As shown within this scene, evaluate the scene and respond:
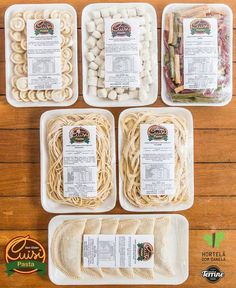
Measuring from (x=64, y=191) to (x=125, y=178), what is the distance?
0.23 meters

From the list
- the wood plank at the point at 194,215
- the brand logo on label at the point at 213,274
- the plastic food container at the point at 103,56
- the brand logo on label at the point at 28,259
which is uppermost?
the plastic food container at the point at 103,56

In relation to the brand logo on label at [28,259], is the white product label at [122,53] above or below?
above

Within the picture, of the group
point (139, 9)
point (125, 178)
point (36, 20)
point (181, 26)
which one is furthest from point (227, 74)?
point (36, 20)

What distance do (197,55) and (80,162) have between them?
0.58 metres

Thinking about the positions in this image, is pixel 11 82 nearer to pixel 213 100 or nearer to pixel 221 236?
pixel 213 100

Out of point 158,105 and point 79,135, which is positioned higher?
point 158,105

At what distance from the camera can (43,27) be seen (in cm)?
169

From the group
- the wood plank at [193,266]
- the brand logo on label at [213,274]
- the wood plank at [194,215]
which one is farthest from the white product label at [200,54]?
the brand logo on label at [213,274]

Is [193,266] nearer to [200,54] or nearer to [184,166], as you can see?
[184,166]

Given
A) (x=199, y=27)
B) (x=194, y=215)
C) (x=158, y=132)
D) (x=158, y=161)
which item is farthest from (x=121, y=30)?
(x=194, y=215)

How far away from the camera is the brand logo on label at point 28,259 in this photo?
172cm

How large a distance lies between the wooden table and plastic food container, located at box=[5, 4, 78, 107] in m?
0.03

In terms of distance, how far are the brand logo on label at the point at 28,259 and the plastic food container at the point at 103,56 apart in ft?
1.92

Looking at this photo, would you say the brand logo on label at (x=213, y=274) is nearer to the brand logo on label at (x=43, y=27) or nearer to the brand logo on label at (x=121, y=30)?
the brand logo on label at (x=121, y=30)
